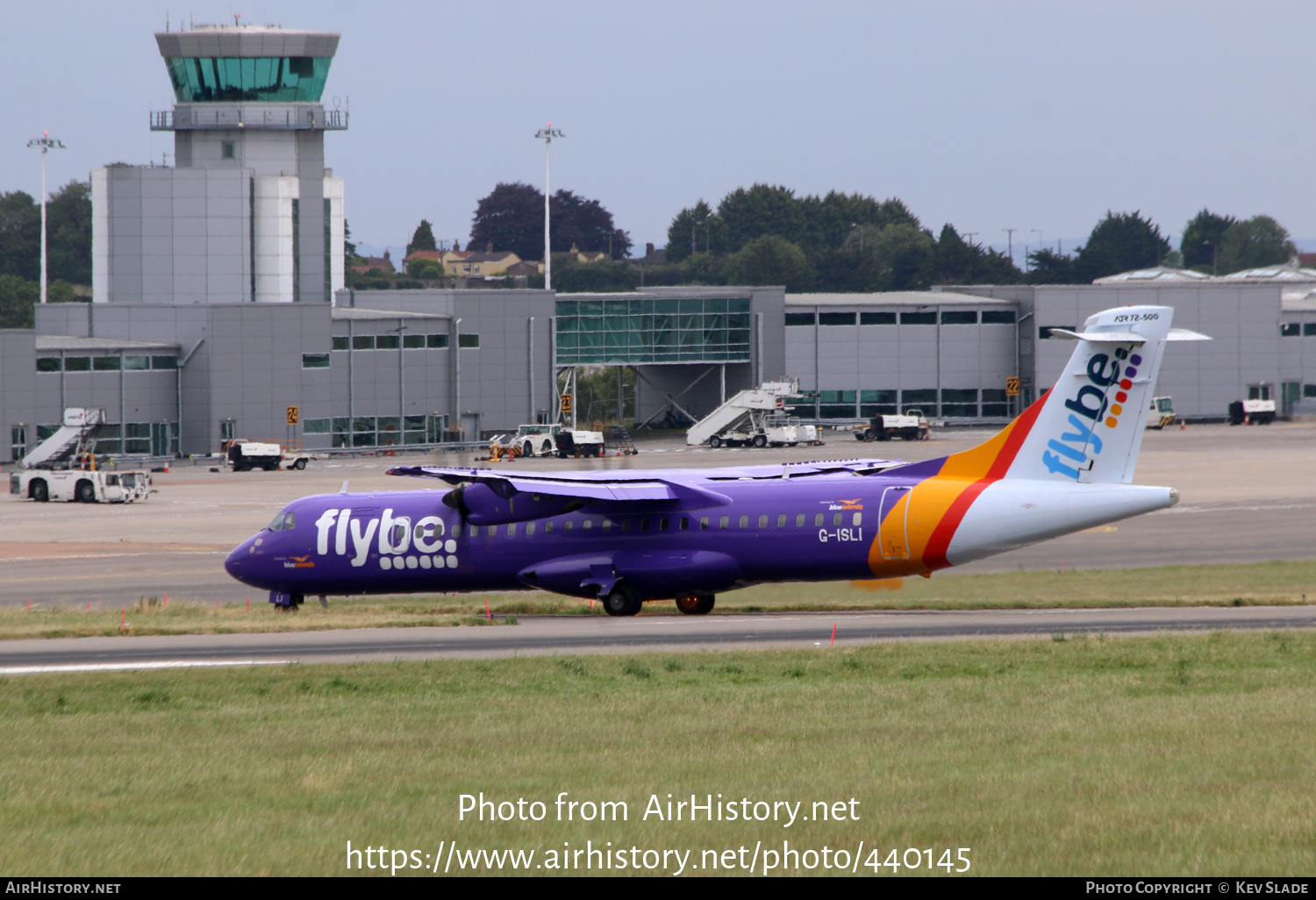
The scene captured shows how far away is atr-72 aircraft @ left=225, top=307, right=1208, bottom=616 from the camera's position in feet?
94.1

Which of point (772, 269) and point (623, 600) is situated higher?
point (772, 269)

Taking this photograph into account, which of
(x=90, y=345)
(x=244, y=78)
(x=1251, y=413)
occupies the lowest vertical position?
(x=1251, y=413)

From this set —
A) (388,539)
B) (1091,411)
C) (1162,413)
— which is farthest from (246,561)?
(1162,413)

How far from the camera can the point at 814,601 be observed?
112 feet

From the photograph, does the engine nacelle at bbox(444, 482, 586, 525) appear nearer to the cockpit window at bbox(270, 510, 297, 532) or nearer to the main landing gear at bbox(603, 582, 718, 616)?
the main landing gear at bbox(603, 582, 718, 616)

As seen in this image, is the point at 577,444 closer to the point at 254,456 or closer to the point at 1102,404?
the point at 254,456

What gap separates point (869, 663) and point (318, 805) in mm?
11709

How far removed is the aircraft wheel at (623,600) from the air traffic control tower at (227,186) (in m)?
72.7

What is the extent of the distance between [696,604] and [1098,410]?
10.6 metres

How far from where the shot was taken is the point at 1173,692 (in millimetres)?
18547

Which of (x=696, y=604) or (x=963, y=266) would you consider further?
(x=963, y=266)

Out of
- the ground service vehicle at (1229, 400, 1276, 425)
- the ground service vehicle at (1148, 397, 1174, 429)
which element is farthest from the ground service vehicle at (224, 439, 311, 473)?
the ground service vehicle at (1229, 400, 1276, 425)

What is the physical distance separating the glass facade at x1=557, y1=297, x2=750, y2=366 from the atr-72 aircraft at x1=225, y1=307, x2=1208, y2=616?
71.7 m

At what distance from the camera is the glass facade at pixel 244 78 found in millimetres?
97625
